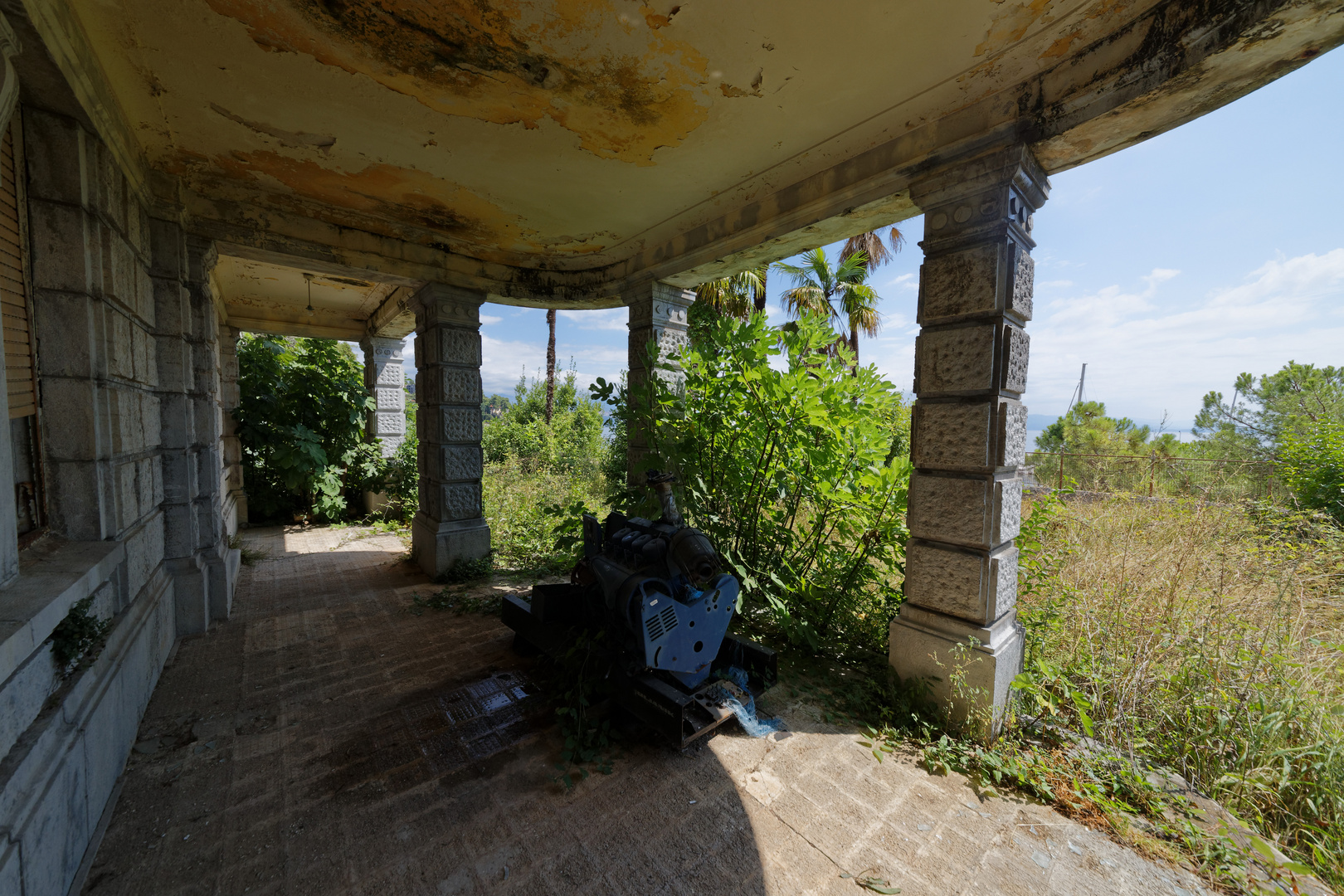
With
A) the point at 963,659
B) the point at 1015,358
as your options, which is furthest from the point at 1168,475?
the point at 963,659

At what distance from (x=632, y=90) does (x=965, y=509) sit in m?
2.80

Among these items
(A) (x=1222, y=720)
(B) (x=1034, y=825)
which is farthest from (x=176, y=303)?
(A) (x=1222, y=720)

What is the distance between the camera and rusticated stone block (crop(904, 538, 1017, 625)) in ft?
8.42

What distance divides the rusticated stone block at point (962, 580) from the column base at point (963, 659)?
0.23 feet

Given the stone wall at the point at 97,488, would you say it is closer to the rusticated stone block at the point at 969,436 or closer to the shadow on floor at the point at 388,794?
the shadow on floor at the point at 388,794

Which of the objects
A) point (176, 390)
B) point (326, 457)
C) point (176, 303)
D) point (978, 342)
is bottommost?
point (326, 457)

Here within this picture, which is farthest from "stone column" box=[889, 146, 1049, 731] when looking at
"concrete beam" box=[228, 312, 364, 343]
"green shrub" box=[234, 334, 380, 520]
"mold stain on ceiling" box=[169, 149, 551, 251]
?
"concrete beam" box=[228, 312, 364, 343]

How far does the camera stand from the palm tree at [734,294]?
30.9ft

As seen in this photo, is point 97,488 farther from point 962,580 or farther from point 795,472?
point 962,580

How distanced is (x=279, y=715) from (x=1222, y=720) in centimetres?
479

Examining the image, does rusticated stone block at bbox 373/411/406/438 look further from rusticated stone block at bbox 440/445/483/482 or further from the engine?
the engine

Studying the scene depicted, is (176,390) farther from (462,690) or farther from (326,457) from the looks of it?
(326,457)

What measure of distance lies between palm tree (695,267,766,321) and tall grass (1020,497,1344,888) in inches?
273

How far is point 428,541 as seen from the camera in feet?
16.7
